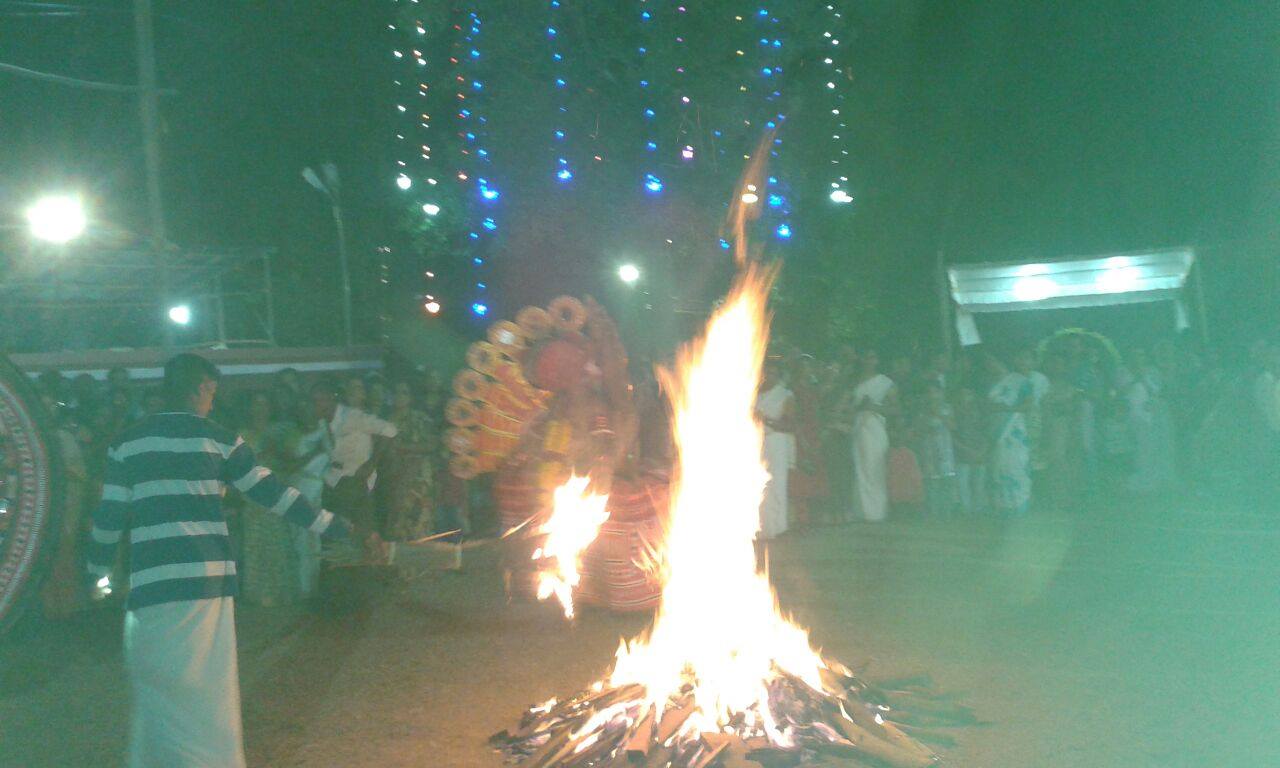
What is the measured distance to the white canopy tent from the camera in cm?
1469

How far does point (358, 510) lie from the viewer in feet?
26.7

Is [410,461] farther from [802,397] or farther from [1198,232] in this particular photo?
[1198,232]

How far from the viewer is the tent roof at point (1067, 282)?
48.3 feet

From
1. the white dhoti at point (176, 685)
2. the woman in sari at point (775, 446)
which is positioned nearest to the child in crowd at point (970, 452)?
the woman in sari at point (775, 446)

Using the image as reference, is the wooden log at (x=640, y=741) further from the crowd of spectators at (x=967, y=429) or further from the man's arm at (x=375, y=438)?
the crowd of spectators at (x=967, y=429)

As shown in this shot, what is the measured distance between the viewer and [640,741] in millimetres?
4336

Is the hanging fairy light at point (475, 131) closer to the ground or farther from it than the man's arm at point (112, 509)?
farther from it

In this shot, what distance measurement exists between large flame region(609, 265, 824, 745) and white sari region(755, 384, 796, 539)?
11.2 feet

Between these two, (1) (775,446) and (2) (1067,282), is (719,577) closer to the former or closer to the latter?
(1) (775,446)

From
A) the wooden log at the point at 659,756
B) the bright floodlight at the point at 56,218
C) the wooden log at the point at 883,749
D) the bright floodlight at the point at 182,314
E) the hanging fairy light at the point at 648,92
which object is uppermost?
the bright floodlight at the point at 56,218

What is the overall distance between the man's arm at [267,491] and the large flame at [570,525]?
251 cm

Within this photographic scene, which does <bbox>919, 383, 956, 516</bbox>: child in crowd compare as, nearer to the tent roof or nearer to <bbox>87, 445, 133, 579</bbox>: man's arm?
the tent roof

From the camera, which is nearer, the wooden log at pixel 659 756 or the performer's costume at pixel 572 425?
the wooden log at pixel 659 756

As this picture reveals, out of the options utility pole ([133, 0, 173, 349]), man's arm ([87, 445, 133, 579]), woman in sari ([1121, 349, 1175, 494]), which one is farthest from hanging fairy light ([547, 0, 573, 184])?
woman in sari ([1121, 349, 1175, 494])
